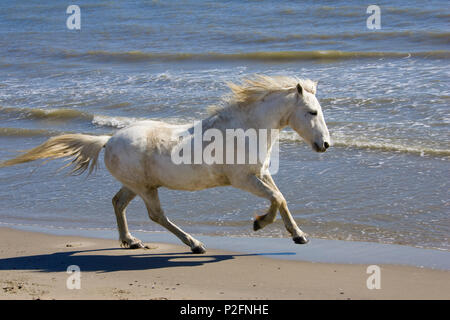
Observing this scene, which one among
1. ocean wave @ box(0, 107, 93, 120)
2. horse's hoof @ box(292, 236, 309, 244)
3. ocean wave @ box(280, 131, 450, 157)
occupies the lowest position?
ocean wave @ box(0, 107, 93, 120)

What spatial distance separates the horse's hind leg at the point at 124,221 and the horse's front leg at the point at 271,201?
1.21m

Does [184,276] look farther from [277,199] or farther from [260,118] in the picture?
[260,118]

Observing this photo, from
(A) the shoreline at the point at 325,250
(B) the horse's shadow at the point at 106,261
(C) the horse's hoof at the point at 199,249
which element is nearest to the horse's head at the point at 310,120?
(A) the shoreline at the point at 325,250

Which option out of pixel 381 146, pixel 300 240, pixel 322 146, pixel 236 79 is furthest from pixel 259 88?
pixel 236 79

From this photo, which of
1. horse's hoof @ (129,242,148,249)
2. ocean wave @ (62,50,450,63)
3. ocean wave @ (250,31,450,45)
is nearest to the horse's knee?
horse's hoof @ (129,242,148,249)

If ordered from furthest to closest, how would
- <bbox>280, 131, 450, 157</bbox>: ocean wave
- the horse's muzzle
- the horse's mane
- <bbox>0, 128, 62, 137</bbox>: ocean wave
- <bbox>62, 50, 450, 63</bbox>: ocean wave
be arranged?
<bbox>62, 50, 450, 63</bbox>: ocean wave → <bbox>0, 128, 62, 137</bbox>: ocean wave → <bbox>280, 131, 450, 157</bbox>: ocean wave → the horse's mane → the horse's muzzle

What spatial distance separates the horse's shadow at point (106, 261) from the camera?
6.26 meters

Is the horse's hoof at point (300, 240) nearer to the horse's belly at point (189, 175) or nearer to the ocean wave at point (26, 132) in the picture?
the horse's belly at point (189, 175)

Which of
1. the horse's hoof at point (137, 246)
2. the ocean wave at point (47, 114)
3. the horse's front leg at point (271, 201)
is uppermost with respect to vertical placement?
the horse's front leg at point (271, 201)

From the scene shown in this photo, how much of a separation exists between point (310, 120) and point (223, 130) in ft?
2.72

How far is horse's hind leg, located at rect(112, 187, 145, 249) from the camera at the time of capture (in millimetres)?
6867

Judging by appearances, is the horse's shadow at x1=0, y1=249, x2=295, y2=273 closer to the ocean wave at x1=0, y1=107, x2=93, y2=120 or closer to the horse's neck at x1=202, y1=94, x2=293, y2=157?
the horse's neck at x1=202, y1=94, x2=293, y2=157

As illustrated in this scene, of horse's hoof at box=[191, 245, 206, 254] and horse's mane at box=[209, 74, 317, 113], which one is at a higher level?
horse's mane at box=[209, 74, 317, 113]

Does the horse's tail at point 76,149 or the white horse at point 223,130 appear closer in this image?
the white horse at point 223,130
